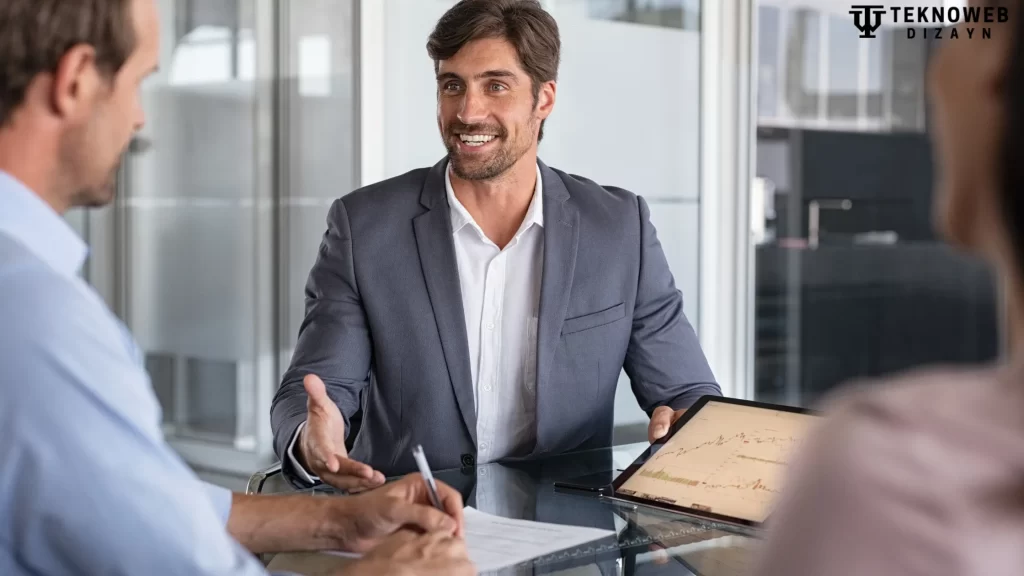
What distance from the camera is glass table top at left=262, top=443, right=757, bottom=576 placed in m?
1.60

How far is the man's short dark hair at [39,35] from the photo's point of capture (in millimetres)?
1121

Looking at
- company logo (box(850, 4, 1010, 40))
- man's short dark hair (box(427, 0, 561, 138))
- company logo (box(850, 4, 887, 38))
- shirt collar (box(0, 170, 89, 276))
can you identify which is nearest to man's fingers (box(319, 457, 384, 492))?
shirt collar (box(0, 170, 89, 276))

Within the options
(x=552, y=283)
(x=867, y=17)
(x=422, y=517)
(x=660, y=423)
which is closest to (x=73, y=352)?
(x=422, y=517)

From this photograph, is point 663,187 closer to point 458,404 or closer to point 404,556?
point 458,404

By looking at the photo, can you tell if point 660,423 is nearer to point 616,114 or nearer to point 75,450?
point 75,450

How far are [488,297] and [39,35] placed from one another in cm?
157

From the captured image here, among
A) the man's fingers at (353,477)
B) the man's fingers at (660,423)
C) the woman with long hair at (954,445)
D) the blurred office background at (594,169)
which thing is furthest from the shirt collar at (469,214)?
the woman with long hair at (954,445)

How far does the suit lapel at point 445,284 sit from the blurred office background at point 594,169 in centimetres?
111

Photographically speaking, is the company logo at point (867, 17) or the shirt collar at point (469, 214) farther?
the company logo at point (867, 17)

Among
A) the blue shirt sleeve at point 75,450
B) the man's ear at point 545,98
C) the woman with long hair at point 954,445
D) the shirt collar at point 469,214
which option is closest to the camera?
the woman with long hair at point 954,445

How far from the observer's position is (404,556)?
1438 mm

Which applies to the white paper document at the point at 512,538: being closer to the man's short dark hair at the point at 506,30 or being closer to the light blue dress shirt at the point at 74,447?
the light blue dress shirt at the point at 74,447

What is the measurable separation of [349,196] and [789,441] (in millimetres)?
1252

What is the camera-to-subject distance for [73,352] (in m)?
1.03
